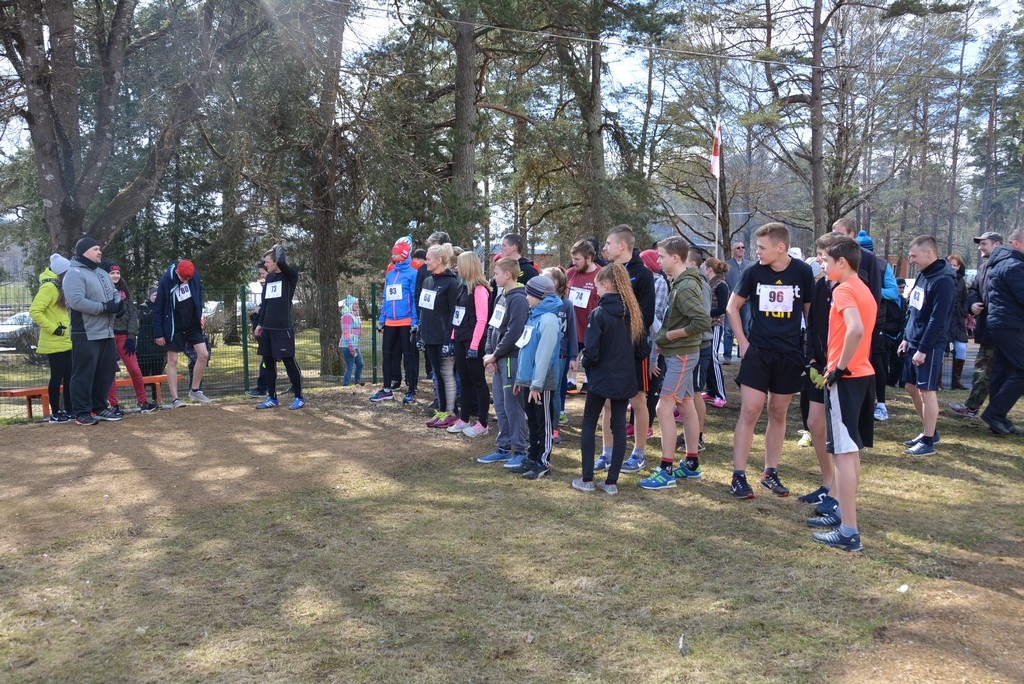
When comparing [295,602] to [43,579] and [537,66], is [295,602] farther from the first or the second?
[537,66]

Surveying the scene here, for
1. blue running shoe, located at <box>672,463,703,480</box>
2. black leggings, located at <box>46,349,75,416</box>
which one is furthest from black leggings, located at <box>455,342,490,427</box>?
black leggings, located at <box>46,349,75,416</box>

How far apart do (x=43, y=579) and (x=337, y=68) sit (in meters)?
10.3

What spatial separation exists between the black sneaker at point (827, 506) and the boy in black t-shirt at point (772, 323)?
0.68 metres

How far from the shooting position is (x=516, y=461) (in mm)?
6797

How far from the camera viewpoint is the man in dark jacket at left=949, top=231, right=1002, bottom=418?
8.43 metres

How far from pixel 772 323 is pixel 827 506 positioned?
4.34 feet

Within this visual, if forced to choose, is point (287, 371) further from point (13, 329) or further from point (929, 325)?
Answer: point (13, 329)

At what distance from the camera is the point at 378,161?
13844mm

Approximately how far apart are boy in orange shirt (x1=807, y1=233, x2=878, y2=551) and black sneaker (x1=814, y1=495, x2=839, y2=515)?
434mm

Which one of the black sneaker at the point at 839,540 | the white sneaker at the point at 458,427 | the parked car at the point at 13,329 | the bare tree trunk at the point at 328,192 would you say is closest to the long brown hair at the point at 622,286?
the black sneaker at the point at 839,540

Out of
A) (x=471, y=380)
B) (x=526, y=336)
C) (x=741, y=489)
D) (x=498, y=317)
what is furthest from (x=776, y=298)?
(x=471, y=380)

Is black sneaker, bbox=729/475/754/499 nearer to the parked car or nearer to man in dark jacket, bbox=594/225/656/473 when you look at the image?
man in dark jacket, bbox=594/225/656/473

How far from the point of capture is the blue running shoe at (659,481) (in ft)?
19.8

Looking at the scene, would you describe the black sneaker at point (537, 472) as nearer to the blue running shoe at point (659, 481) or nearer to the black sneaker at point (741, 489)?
the blue running shoe at point (659, 481)
